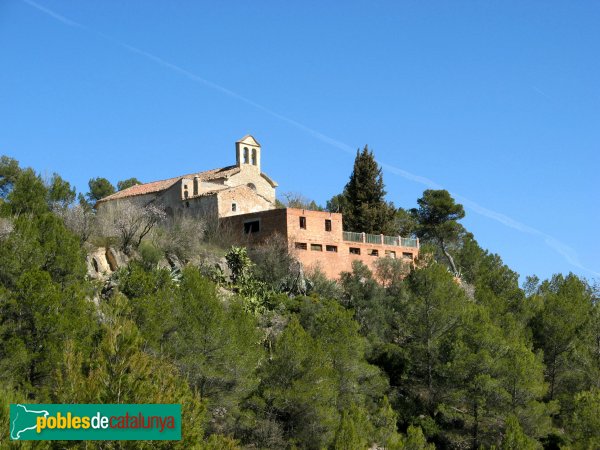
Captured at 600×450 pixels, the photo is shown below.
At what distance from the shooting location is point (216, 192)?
44094mm

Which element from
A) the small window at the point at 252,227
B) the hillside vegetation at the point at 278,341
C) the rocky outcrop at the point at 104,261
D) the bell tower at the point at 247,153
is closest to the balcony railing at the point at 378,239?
the hillside vegetation at the point at 278,341

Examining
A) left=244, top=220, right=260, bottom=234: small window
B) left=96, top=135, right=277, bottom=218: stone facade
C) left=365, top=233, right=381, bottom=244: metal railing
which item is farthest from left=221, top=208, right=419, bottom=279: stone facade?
left=96, top=135, right=277, bottom=218: stone facade

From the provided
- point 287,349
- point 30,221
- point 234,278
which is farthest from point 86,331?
point 234,278

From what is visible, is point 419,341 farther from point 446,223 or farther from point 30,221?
point 446,223

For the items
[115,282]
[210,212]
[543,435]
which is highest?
[210,212]

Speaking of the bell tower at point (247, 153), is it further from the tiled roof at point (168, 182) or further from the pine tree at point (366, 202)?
the pine tree at point (366, 202)

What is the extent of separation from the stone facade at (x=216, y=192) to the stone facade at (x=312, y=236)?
1.45 meters

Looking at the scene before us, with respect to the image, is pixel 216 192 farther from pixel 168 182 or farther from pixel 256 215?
pixel 168 182

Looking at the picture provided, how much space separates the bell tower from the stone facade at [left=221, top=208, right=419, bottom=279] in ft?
23.3

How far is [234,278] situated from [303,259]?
3.82m

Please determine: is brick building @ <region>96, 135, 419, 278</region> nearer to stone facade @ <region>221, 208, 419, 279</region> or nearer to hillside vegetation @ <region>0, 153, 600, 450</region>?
stone facade @ <region>221, 208, 419, 279</region>

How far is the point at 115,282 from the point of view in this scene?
33781mm

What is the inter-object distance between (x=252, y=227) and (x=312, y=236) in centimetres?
308

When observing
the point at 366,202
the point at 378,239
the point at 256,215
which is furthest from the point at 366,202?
the point at 256,215
